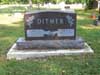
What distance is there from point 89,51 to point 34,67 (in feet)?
7.50

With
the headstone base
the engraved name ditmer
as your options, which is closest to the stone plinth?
the headstone base

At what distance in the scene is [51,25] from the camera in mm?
10461

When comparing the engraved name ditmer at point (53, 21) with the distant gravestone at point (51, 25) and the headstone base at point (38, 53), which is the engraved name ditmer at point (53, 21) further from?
the headstone base at point (38, 53)

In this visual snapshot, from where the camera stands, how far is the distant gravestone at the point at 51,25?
10344 millimetres

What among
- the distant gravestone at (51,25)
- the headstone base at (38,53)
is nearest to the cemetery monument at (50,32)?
the distant gravestone at (51,25)

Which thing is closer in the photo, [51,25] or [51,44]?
[51,44]

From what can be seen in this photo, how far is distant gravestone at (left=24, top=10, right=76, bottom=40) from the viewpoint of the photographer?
10.3 meters

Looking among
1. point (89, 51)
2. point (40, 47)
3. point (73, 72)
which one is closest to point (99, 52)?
point (89, 51)

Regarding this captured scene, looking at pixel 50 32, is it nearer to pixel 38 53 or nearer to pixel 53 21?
pixel 53 21

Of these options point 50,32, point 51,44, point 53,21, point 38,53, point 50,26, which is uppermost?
point 53,21

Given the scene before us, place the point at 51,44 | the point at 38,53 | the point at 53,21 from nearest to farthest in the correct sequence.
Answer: the point at 38,53 → the point at 51,44 → the point at 53,21

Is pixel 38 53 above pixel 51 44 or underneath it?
underneath

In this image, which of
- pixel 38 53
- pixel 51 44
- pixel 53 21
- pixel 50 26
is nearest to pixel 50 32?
pixel 50 26

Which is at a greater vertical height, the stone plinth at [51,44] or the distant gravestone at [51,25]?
the distant gravestone at [51,25]
